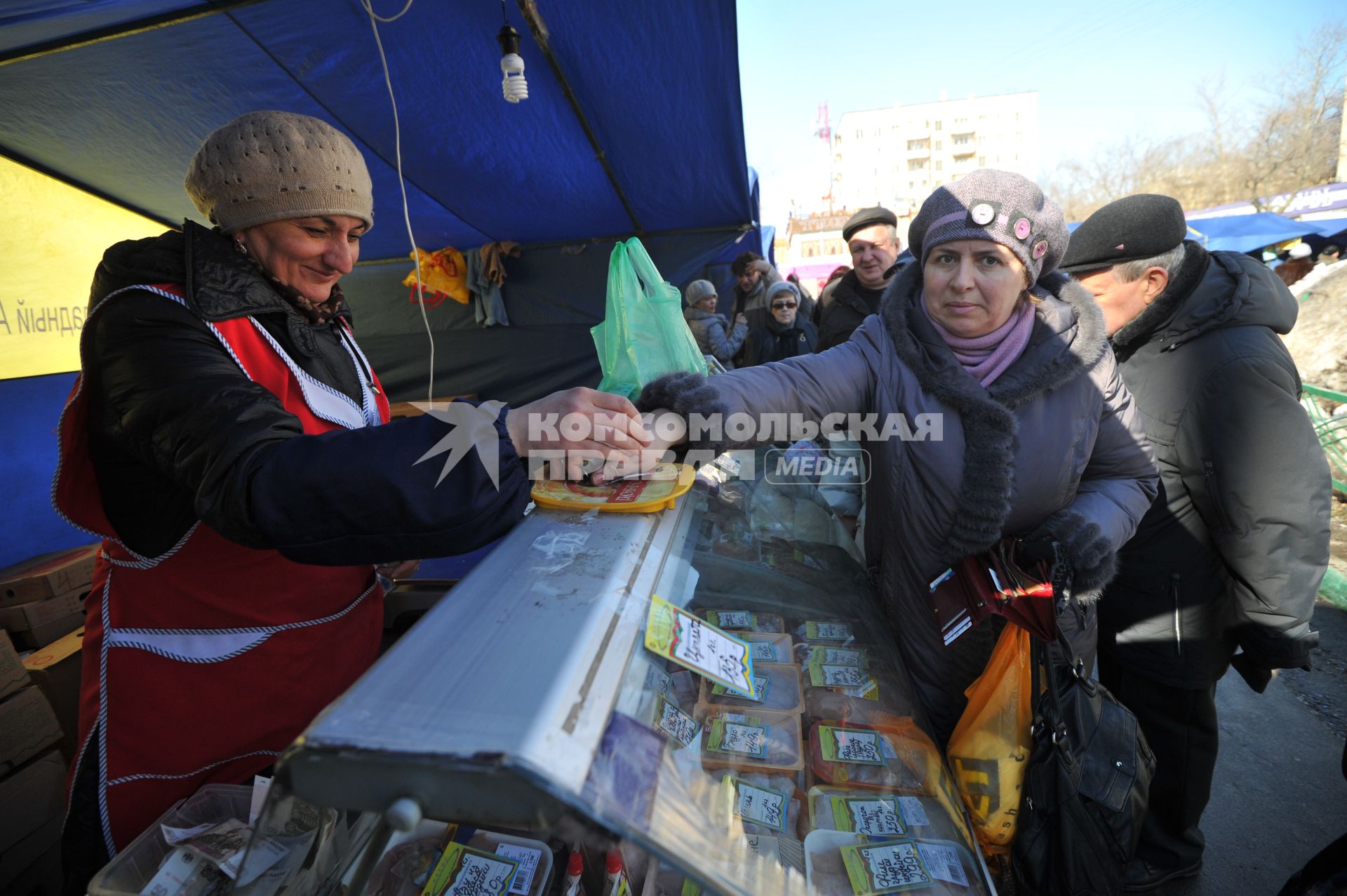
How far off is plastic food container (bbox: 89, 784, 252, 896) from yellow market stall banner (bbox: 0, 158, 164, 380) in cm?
384

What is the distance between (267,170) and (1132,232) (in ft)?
8.00

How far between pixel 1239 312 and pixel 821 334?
→ 232 cm

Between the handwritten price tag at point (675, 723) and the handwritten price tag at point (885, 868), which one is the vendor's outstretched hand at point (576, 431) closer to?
the handwritten price tag at point (675, 723)

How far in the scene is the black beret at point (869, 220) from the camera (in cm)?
365

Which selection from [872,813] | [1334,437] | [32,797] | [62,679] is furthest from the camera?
[1334,437]

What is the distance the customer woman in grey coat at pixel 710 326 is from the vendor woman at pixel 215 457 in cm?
378

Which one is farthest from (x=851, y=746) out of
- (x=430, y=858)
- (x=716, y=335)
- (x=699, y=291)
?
(x=699, y=291)

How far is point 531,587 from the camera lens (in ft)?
2.74

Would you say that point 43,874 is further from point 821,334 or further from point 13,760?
point 821,334

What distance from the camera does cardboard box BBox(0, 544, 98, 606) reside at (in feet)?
9.67

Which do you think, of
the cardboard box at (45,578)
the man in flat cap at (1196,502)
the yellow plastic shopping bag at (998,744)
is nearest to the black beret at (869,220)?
the man in flat cap at (1196,502)

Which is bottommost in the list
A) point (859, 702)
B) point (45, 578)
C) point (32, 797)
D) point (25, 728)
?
point (32, 797)

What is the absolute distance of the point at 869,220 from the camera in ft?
12.0

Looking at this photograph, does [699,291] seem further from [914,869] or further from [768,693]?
[914,869]
